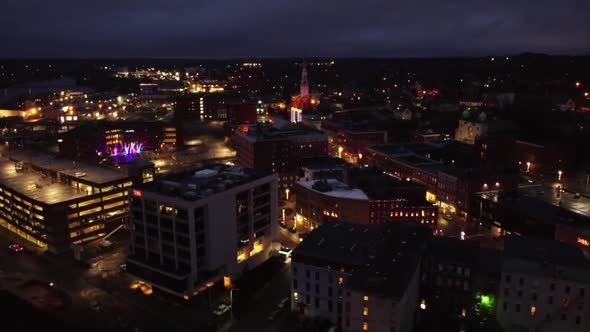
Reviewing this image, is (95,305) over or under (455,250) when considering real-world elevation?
under

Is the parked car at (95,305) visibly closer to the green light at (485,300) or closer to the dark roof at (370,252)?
the dark roof at (370,252)

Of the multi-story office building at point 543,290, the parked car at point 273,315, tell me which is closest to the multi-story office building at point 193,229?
the parked car at point 273,315

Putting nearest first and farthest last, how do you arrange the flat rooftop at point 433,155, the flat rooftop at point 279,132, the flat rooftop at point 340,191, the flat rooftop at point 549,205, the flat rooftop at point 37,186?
the flat rooftop at point 549,205
the flat rooftop at point 37,186
the flat rooftop at point 340,191
the flat rooftop at point 433,155
the flat rooftop at point 279,132

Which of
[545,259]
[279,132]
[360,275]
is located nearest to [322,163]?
[279,132]

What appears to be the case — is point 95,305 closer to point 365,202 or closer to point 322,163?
point 365,202

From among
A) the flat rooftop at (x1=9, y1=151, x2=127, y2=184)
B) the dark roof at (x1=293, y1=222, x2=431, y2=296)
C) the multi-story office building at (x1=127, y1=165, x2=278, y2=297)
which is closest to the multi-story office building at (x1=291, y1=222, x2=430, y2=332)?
the dark roof at (x1=293, y1=222, x2=431, y2=296)

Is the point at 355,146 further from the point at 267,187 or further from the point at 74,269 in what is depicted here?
the point at 74,269
